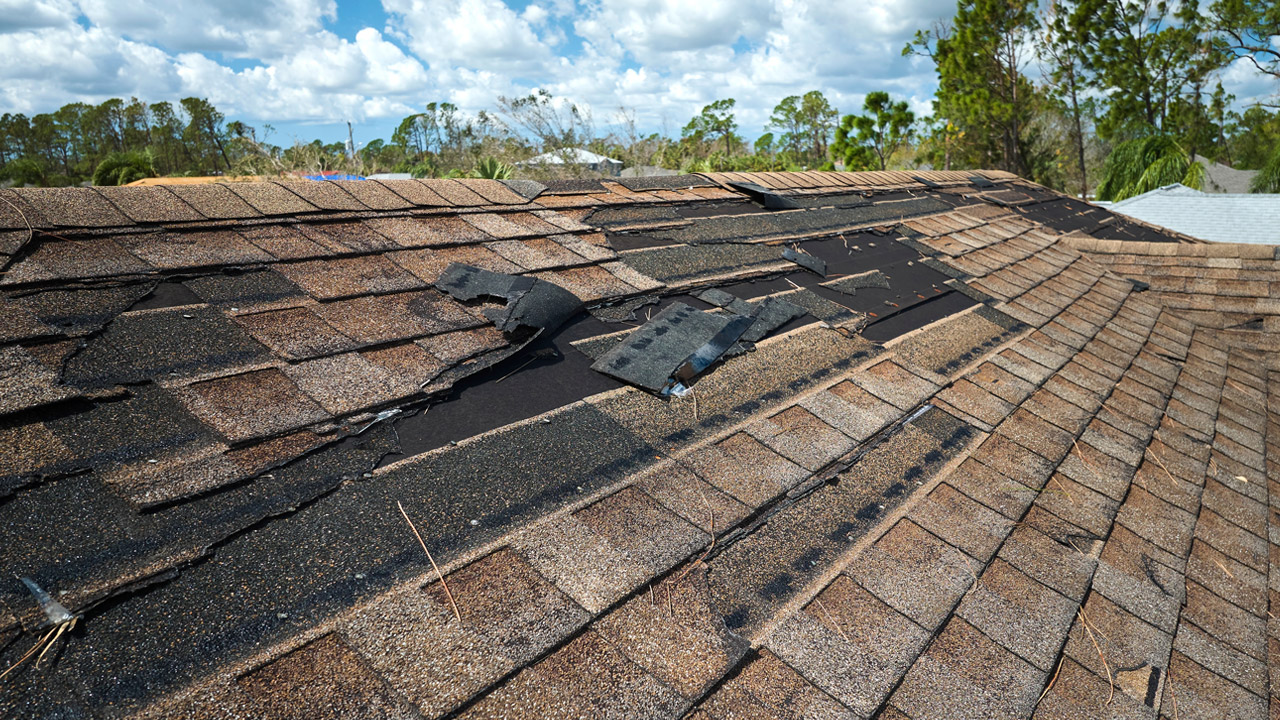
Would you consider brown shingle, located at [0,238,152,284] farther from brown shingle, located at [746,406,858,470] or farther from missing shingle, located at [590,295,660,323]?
brown shingle, located at [746,406,858,470]

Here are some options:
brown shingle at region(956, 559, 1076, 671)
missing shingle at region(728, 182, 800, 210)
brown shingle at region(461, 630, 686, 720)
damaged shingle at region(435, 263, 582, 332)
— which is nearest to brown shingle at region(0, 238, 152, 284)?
damaged shingle at region(435, 263, 582, 332)

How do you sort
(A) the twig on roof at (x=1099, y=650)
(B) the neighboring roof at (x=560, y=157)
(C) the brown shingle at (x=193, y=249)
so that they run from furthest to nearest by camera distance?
(B) the neighboring roof at (x=560, y=157) < (C) the brown shingle at (x=193, y=249) < (A) the twig on roof at (x=1099, y=650)

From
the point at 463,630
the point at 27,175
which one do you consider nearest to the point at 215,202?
the point at 463,630

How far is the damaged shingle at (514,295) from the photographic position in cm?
286

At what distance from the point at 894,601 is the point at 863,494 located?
482 millimetres

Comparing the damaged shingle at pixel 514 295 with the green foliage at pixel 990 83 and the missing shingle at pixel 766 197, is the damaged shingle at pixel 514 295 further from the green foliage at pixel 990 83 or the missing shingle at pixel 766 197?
the green foliage at pixel 990 83

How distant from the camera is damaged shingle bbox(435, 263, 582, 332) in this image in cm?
286

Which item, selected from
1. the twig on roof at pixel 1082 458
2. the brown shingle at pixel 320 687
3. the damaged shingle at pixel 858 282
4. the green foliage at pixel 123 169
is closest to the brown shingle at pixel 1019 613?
the twig on roof at pixel 1082 458

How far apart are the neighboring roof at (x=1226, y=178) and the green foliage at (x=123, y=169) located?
49.0m

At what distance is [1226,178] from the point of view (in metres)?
36.9

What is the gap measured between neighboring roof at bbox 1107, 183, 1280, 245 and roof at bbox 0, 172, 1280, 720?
16364mm

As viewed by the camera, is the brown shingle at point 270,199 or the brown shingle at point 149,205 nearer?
the brown shingle at point 149,205

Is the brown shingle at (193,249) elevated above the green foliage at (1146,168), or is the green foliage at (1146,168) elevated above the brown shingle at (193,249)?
the green foliage at (1146,168)

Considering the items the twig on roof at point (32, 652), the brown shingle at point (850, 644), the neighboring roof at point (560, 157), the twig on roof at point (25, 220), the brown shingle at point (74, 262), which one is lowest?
the brown shingle at point (850, 644)
